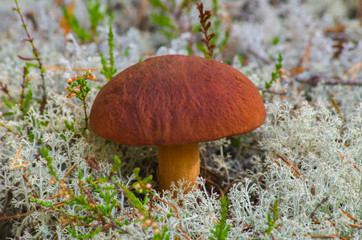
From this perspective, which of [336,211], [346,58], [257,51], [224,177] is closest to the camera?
[336,211]

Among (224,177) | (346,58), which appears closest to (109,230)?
(224,177)

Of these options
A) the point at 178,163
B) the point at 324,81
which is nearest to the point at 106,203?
the point at 178,163

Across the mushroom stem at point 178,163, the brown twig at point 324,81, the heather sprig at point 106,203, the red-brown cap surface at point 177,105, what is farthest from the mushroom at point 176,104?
the brown twig at point 324,81

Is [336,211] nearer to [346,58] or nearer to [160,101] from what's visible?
[160,101]

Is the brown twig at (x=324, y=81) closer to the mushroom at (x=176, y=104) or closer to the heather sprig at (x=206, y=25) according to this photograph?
the heather sprig at (x=206, y=25)

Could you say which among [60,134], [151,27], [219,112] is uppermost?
[151,27]

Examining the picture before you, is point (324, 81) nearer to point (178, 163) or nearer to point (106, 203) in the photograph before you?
point (178, 163)
